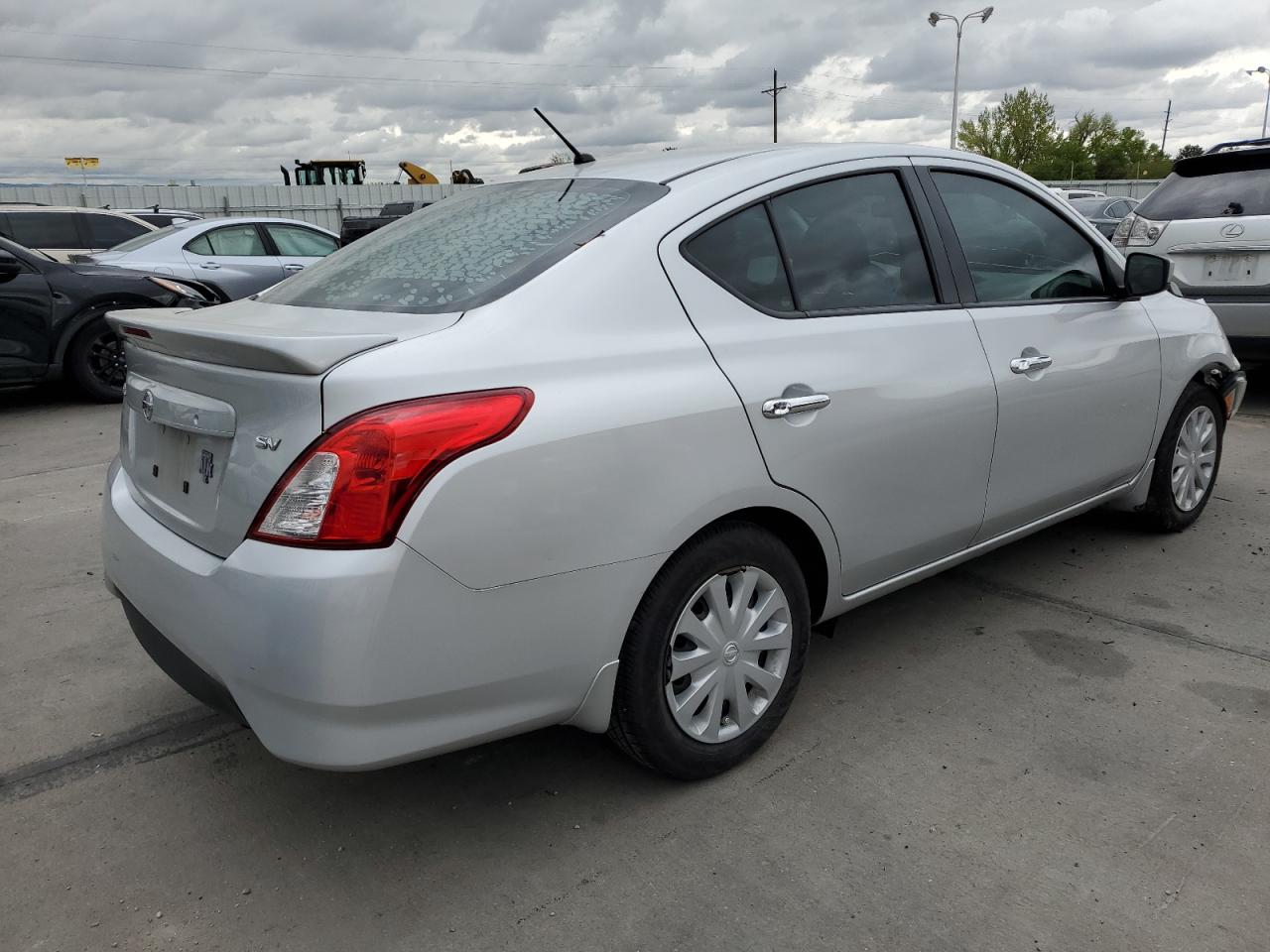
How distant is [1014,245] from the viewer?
3.49m

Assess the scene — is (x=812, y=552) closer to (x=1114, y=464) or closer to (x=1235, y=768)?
(x=1235, y=768)

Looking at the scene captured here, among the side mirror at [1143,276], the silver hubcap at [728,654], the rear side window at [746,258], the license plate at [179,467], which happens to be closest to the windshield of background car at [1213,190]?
the side mirror at [1143,276]

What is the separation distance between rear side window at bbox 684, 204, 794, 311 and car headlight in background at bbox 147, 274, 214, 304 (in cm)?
699

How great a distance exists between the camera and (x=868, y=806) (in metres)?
2.56

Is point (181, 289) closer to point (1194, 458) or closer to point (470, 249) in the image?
point (470, 249)

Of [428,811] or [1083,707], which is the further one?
[1083,707]

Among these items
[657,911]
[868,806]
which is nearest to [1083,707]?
[868,806]

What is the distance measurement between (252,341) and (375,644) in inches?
26.5

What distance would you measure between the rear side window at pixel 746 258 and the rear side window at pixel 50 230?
11.8m

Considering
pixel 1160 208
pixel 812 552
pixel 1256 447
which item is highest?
pixel 1160 208

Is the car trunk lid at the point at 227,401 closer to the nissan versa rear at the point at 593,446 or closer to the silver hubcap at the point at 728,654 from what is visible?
the nissan versa rear at the point at 593,446

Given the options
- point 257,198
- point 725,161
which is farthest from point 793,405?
point 257,198

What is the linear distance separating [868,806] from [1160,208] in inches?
233

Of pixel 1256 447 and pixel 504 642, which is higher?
pixel 504 642
